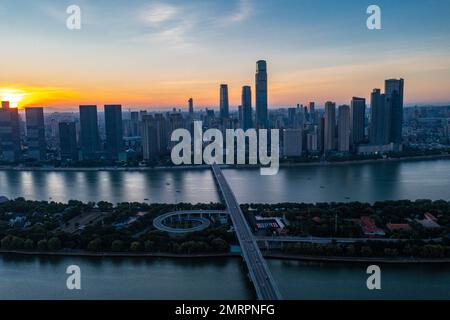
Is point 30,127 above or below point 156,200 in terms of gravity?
above

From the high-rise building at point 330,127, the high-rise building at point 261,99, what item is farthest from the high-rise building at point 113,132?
the high-rise building at point 330,127

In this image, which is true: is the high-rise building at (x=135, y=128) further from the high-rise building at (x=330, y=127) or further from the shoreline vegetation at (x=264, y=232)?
the shoreline vegetation at (x=264, y=232)

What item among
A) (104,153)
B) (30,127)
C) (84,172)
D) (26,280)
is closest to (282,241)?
(26,280)

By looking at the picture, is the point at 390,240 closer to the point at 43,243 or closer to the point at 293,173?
the point at 43,243

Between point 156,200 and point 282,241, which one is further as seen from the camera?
point 156,200

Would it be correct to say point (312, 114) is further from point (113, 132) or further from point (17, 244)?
point (17, 244)

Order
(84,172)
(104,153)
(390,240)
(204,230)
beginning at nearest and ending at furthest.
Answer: (390,240) < (204,230) < (84,172) < (104,153)

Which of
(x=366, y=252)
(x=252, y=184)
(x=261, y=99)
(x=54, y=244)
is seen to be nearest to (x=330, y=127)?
(x=261, y=99)
